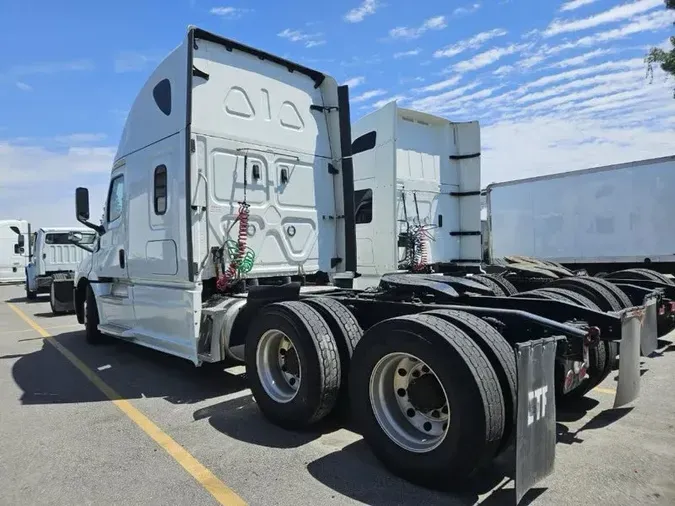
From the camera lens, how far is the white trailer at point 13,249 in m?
24.4

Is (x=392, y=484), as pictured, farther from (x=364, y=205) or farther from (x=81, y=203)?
(x=364, y=205)

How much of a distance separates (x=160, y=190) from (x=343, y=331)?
3.16m

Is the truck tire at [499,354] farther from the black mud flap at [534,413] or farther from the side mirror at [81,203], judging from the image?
the side mirror at [81,203]

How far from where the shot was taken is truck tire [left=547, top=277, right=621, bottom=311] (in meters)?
4.82

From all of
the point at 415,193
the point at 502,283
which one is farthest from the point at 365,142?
the point at 502,283

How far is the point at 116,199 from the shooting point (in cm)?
737

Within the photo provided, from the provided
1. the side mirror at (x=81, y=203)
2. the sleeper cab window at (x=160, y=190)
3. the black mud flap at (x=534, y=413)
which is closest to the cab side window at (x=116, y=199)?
the side mirror at (x=81, y=203)

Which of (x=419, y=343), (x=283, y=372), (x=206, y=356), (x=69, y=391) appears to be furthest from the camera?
(x=69, y=391)

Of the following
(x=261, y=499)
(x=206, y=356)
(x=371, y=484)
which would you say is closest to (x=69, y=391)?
(x=206, y=356)

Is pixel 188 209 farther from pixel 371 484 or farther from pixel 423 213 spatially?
pixel 423 213

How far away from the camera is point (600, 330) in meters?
3.64

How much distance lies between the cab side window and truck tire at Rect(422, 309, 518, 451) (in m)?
5.36

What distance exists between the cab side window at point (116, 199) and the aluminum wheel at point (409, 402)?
5.01m

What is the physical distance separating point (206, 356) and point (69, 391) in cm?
185
